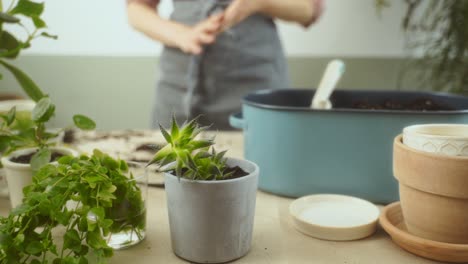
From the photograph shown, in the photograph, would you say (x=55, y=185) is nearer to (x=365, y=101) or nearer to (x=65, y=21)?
(x=365, y=101)

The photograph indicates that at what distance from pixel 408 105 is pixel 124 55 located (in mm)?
1717

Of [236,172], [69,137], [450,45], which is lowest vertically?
[69,137]

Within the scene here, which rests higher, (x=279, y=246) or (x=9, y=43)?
(x=9, y=43)

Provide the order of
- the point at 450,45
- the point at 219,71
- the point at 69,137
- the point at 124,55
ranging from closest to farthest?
the point at 69,137, the point at 219,71, the point at 450,45, the point at 124,55

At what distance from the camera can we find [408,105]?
815 millimetres

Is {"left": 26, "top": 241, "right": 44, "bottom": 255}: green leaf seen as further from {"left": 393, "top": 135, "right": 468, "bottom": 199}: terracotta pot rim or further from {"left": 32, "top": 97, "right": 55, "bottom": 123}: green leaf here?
{"left": 393, "top": 135, "right": 468, "bottom": 199}: terracotta pot rim

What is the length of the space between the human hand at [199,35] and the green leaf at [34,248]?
771mm

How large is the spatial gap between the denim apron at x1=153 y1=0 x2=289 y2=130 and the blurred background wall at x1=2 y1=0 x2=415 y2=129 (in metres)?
0.91

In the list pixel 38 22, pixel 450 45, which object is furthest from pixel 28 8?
pixel 450 45

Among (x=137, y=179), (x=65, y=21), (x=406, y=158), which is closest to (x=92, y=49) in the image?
(x=65, y=21)

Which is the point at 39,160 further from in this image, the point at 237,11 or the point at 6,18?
the point at 237,11

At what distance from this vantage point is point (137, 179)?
562 millimetres

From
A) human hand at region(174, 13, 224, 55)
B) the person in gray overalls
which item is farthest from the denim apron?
human hand at region(174, 13, 224, 55)

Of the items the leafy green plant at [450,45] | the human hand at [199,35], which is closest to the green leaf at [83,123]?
the human hand at [199,35]
